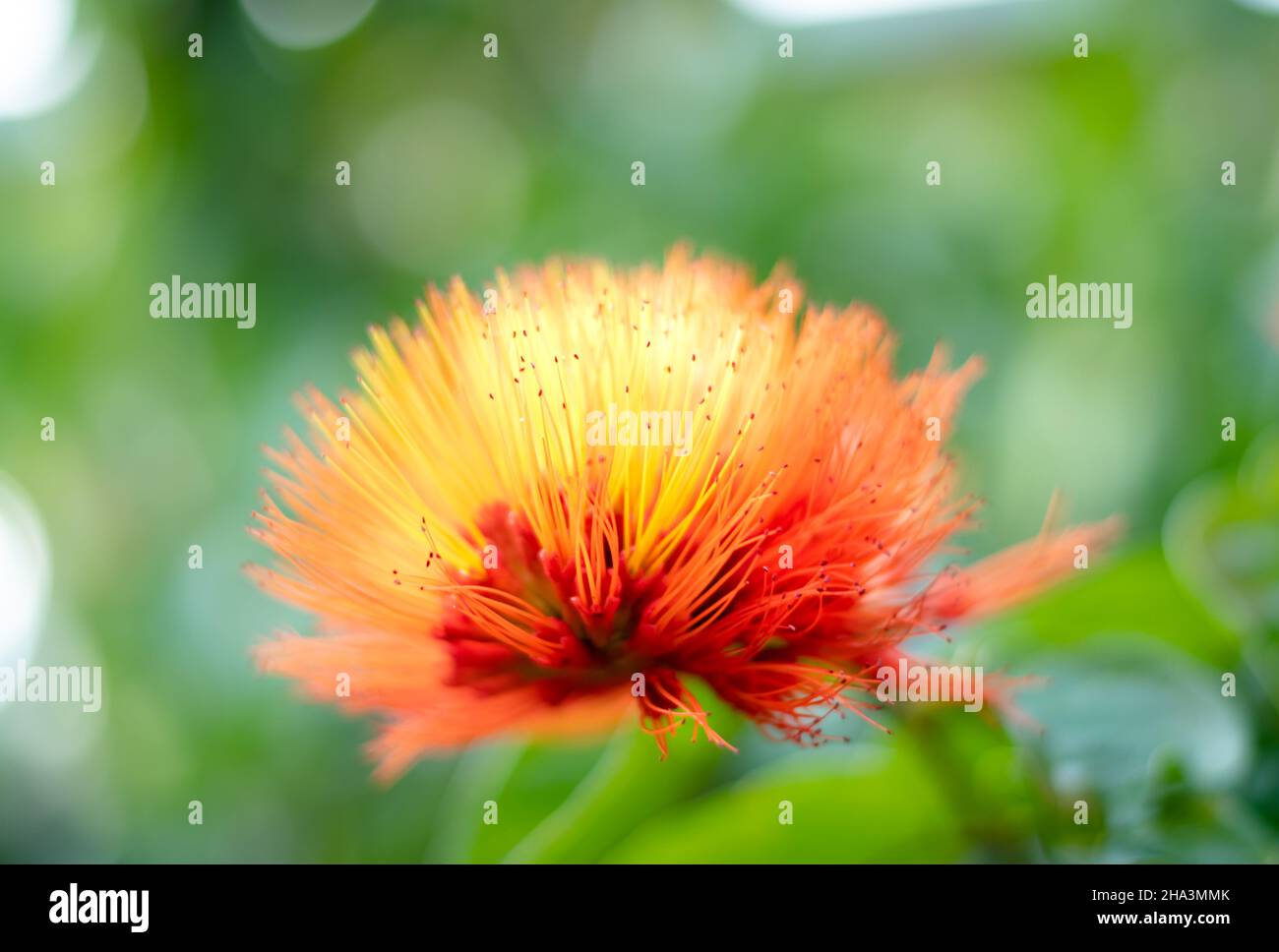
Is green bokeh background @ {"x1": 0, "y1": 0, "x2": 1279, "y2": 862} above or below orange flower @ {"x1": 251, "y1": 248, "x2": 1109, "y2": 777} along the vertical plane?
above

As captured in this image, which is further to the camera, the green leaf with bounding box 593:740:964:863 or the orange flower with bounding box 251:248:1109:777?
the green leaf with bounding box 593:740:964:863

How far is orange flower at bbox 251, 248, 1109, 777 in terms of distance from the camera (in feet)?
1.60

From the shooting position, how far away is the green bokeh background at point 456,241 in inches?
48.5

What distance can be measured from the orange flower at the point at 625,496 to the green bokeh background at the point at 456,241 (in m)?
0.61

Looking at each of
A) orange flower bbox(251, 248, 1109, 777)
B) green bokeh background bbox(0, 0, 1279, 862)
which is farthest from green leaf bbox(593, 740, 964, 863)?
green bokeh background bbox(0, 0, 1279, 862)

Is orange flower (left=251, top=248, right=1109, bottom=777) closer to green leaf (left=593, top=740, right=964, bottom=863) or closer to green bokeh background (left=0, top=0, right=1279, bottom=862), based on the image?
green leaf (left=593, top=740, right=964, bottom=863)

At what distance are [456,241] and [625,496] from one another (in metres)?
1.13

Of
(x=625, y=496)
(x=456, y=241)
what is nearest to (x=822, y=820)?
(x=625, y=496)

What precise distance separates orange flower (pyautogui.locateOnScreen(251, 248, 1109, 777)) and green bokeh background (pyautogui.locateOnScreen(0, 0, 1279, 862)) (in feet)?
2.00

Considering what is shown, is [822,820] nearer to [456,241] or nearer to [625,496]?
[625,496]

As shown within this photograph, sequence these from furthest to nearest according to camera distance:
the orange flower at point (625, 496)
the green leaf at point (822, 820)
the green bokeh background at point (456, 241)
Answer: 1. the green bokeh background at point (456, 241)
2. the green leaf at point (822, 820)
3. the orange flower at point (625, 496)

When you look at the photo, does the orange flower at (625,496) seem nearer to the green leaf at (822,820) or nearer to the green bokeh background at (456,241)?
the green leaf at (822,820)

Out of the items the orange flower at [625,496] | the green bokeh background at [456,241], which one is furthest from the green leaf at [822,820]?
the green bokeh background at [456,241]
